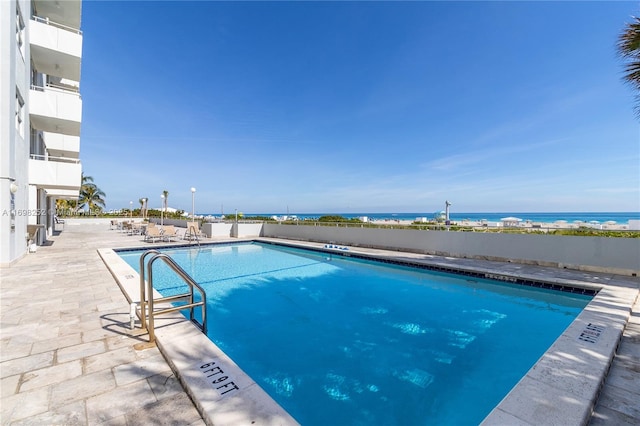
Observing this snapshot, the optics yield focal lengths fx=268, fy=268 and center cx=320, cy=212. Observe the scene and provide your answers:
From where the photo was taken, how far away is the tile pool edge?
1.74 m

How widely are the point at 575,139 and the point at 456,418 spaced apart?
53.6 feet

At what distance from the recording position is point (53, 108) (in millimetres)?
8945

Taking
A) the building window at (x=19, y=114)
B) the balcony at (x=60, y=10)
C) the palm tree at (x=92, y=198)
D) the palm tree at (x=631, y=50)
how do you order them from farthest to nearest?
the palm tree at (x=92, y=198)
the balcony at (x=60, y=10)
the building window at (x=19, y=114)
the palm tree at (x=631, y=50)

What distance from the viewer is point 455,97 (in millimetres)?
13305

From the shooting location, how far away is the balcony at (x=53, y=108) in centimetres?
859

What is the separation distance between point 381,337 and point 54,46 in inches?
524

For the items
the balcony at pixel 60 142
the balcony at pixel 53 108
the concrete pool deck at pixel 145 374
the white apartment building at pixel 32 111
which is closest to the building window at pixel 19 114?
the white apartment building at pixel 32 111

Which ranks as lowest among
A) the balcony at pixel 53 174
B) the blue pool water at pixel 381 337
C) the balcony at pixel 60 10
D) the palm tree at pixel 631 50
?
the blue pool water at pixel 381 337

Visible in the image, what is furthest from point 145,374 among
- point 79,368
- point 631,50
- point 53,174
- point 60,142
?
point 60,142

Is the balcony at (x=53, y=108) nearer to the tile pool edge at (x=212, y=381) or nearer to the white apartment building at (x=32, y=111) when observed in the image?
the white apartment building at (x=32, y=111)

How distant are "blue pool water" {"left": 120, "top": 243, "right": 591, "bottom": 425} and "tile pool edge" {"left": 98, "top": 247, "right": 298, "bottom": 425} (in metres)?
0.85

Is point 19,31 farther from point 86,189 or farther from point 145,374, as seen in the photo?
point 86,189

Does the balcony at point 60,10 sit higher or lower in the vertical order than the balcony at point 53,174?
higher

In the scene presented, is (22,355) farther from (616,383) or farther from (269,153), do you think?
(269,153)
